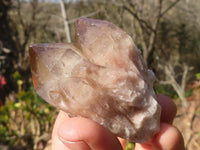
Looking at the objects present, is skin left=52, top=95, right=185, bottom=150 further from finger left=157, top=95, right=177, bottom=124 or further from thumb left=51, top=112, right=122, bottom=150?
finger left=157, top=95, right=177, bottom=124

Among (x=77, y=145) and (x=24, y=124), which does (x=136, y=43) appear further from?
(x=77, y=145)

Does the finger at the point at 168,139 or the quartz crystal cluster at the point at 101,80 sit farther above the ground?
the quartz crystal cluster at the point at 101,80

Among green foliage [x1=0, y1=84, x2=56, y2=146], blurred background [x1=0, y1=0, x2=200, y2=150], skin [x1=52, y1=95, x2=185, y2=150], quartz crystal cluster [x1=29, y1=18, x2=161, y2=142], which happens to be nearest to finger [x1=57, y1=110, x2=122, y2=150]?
skin [x1=52, y1=95, x2=185, y2=150]

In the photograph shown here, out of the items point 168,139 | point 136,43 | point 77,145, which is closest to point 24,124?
point 136,43

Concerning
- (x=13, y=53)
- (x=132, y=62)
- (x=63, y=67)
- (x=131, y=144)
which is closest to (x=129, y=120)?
(x=132, y=62)

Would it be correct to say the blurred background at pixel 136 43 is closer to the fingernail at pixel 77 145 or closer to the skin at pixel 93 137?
the skin at pixel 93 137

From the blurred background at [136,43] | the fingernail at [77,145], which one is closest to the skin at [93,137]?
the fingernail at [77,145]

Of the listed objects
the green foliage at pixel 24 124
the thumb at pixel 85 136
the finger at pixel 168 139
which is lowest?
the green foliage at pixel 24 124
